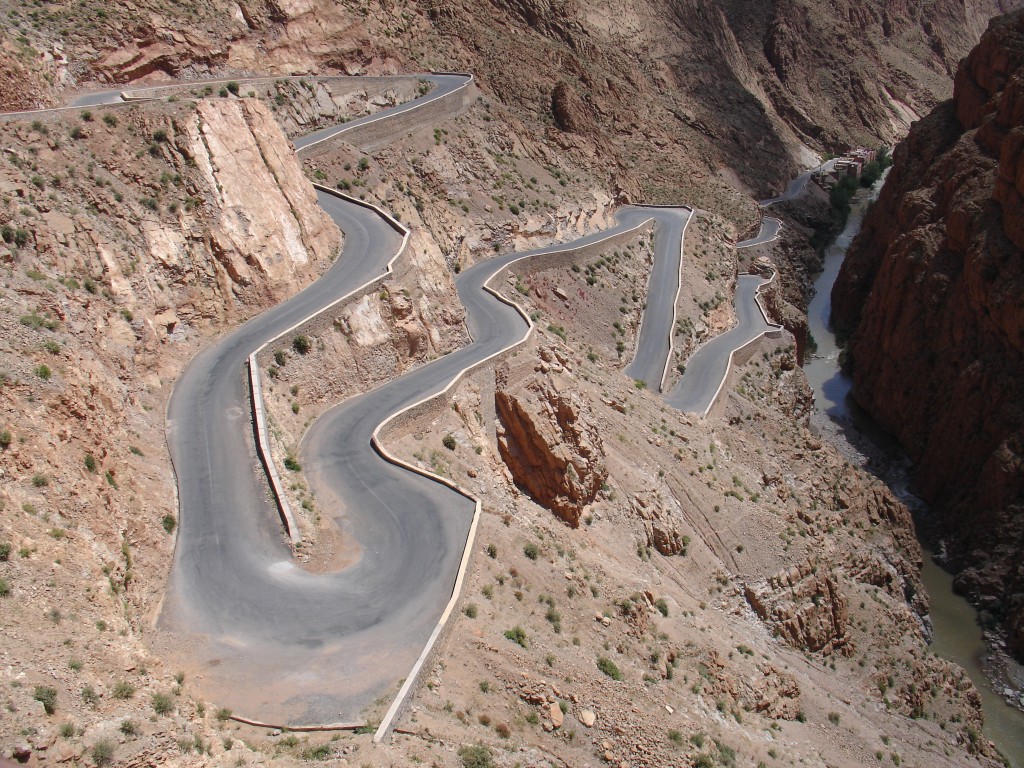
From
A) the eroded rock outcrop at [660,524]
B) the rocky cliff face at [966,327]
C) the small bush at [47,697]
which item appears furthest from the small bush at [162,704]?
the rocky cliff face at [966,327]

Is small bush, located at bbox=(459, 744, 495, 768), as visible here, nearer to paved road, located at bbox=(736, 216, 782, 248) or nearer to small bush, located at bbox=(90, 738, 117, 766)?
small bush, located at bbox=(90, 738, 117, 766)

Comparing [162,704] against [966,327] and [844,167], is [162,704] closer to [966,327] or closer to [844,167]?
[966,327]

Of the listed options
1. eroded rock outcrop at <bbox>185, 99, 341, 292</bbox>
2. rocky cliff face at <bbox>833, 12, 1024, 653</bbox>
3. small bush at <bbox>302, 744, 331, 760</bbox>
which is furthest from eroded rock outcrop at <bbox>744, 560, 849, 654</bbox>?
eroded rock outcrop at <bbox>185, 99, 341, 292</bbox>

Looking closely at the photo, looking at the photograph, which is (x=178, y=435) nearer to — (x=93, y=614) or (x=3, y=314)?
(x=3, y=314)

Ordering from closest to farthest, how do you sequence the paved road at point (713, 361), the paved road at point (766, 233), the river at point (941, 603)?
the river at point (941, 603), the paved road at point (713, 361), the paved road at point (766, 233)

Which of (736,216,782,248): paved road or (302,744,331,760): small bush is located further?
(736,216,782,248): paved road

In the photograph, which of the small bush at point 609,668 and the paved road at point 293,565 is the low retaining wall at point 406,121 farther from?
the small bush at point 609,668
